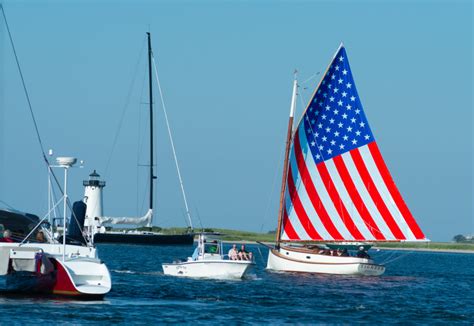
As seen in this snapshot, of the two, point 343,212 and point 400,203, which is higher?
point 400,203

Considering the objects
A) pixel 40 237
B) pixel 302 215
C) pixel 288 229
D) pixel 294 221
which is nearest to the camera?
pixel 40 237

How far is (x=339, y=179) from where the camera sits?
8194 cm

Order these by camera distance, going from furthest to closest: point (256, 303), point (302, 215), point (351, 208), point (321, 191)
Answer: point (302, 215), point (321, 191), point (351, 208), point (256, 303)

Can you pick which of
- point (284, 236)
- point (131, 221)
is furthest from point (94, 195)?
point (284, 236)

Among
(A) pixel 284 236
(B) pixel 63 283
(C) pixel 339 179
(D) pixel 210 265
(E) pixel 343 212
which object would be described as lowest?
(B) pixel 63 283

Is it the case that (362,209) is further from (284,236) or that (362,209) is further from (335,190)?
(284,236)

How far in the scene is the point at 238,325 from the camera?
46781 mm

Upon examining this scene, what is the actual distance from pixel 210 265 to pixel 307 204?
14872 mm

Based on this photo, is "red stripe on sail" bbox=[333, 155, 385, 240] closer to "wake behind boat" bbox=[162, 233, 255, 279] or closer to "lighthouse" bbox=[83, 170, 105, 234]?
"wake behind boat" bbox=[162, 233, 255, 279]

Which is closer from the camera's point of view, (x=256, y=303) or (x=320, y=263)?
(x=256, y=303)

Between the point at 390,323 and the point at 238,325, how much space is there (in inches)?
276

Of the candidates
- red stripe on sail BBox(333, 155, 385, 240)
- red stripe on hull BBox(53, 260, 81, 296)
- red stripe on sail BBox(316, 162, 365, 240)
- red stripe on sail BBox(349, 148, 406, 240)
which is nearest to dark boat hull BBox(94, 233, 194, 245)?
red stripe on sail BBox(316, 162, 365, 240)

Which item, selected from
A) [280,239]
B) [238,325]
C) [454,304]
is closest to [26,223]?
[238,325]

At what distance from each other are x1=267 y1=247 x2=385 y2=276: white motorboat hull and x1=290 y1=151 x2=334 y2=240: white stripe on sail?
5.84 ft
